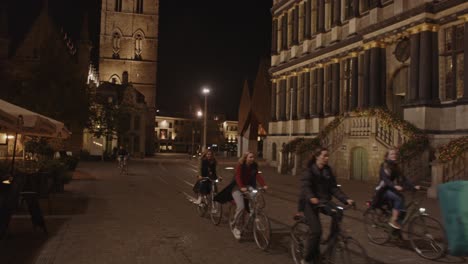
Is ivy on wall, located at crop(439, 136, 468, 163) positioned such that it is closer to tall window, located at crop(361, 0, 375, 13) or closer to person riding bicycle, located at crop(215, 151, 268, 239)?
person riding bicycle, located at crop(215, 151, 268, 239)

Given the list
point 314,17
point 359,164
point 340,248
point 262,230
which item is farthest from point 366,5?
point 340,248

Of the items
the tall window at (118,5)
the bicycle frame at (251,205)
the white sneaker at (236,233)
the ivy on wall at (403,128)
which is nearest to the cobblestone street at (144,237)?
the white sneaker at (236,233)

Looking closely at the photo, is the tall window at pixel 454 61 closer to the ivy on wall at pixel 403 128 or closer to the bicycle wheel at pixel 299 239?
the ivy on wall at pixel 403 128

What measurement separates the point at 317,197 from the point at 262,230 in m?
2.09

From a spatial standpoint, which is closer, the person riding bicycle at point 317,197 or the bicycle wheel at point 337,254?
the bicycle wheel at point 337,254

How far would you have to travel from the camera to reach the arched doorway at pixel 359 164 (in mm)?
26266

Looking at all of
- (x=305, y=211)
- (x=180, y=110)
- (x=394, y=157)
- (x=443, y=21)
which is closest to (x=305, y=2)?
(x=443, y=21)

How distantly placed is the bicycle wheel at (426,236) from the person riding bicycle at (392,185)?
605 millimetres

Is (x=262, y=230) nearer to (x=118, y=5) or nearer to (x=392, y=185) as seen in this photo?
(x=392, y=185)

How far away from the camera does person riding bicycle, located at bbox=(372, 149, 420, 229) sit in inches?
375

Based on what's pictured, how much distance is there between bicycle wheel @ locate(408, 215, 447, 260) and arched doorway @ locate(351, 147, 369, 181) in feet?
57.4

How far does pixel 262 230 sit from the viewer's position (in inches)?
355

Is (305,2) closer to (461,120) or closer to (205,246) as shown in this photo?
(461,120)

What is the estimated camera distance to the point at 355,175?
89.1 feet
